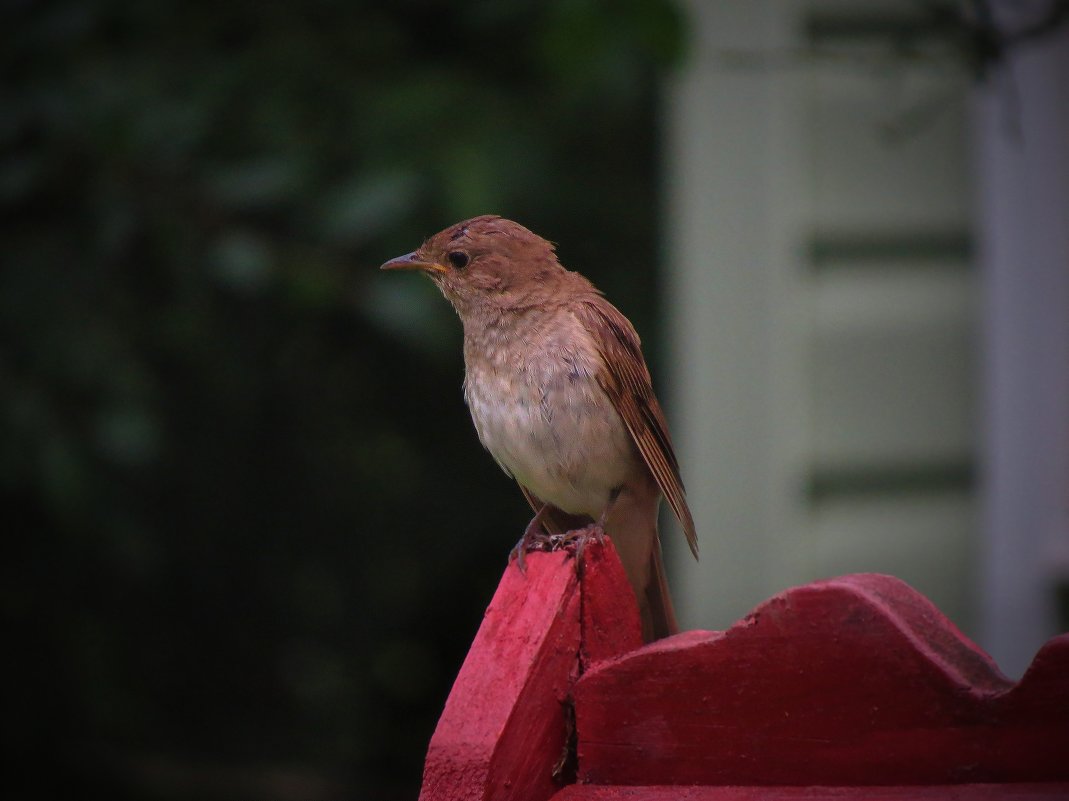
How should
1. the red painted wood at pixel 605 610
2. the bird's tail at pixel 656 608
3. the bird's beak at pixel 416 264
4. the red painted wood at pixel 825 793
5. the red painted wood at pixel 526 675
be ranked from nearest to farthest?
the red painted wood at pixel 825 793 < the red painted wood at pixel 526 675 < the red painted wood at pixel 605 610 < the bird's tail at pixel 656 608 < the bird's beak at pixel 416 264

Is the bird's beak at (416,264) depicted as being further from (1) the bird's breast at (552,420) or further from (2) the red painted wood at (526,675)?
(2) the red painted wood at (526,675)

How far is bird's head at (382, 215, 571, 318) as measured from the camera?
9.23 feet

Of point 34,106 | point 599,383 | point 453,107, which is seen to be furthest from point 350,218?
point 599,383

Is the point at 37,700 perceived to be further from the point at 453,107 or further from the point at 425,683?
the point at 453,107

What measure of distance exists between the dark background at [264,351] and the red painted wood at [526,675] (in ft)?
5.42

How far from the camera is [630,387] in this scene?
2.85 metres

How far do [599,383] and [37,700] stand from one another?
3.25 meters

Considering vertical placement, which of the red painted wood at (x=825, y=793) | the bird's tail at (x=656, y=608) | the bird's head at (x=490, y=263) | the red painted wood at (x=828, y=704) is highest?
the bird's head at (x=490, y=263)

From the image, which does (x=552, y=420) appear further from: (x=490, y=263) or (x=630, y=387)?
(x=490, y=263)

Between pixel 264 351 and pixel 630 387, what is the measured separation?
2085 millimetres

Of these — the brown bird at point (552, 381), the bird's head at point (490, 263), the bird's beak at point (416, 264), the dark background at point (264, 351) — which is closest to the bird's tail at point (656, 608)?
the brown bird at point (552, 381)

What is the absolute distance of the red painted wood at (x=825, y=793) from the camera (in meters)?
1.19

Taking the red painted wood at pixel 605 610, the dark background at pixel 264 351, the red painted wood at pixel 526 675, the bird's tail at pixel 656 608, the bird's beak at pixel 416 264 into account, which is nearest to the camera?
the red painted wood at pixel 526 675

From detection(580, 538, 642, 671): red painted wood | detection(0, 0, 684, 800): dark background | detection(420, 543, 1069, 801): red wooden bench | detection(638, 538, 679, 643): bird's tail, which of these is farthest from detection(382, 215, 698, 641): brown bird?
detection(420, 543, 1069, 801): red wooden bench
